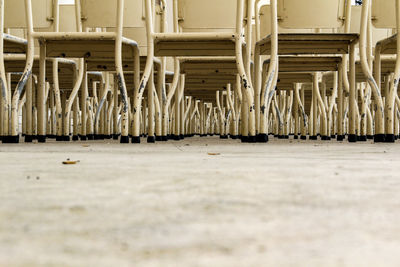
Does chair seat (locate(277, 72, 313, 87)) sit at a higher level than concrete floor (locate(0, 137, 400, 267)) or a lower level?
higher

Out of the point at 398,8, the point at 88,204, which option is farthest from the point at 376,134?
the point at 88,204

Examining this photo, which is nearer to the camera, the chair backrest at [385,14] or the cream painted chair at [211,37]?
the cream painted chair at [211,37]

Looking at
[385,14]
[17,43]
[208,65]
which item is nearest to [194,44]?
[208,65]

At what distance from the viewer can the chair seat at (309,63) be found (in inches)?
125

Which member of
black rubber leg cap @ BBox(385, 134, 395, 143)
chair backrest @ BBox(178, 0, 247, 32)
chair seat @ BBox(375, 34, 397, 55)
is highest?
chair backrest @ BBox(178, 0, 247, 32)

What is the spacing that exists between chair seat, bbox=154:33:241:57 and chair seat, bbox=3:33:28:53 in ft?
2.48

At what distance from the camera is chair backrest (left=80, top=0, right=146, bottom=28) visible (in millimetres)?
2811

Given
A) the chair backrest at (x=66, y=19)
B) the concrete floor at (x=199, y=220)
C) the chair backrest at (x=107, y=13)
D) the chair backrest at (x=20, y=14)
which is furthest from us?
the chair backrest at (x=66, y=19)

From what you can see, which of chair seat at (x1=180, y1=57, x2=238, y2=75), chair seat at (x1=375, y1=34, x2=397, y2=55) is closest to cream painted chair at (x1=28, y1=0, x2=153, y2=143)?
chair seat at (x1=180, y1=57, x2=238, y2=75)

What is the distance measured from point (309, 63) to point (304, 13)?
54cm

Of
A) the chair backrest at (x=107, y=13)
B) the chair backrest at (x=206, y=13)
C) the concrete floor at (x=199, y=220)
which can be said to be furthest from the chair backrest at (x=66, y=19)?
the concrete floor at (x=199, y=220)

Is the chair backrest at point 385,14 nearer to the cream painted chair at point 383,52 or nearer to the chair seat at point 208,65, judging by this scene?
the cream painted chair at point 383,52

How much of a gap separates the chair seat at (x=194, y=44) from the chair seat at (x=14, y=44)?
0.75 m

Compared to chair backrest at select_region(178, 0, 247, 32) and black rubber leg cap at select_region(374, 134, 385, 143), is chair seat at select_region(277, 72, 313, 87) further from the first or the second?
chair backrest at select_region(178, 0, 247, 32)
